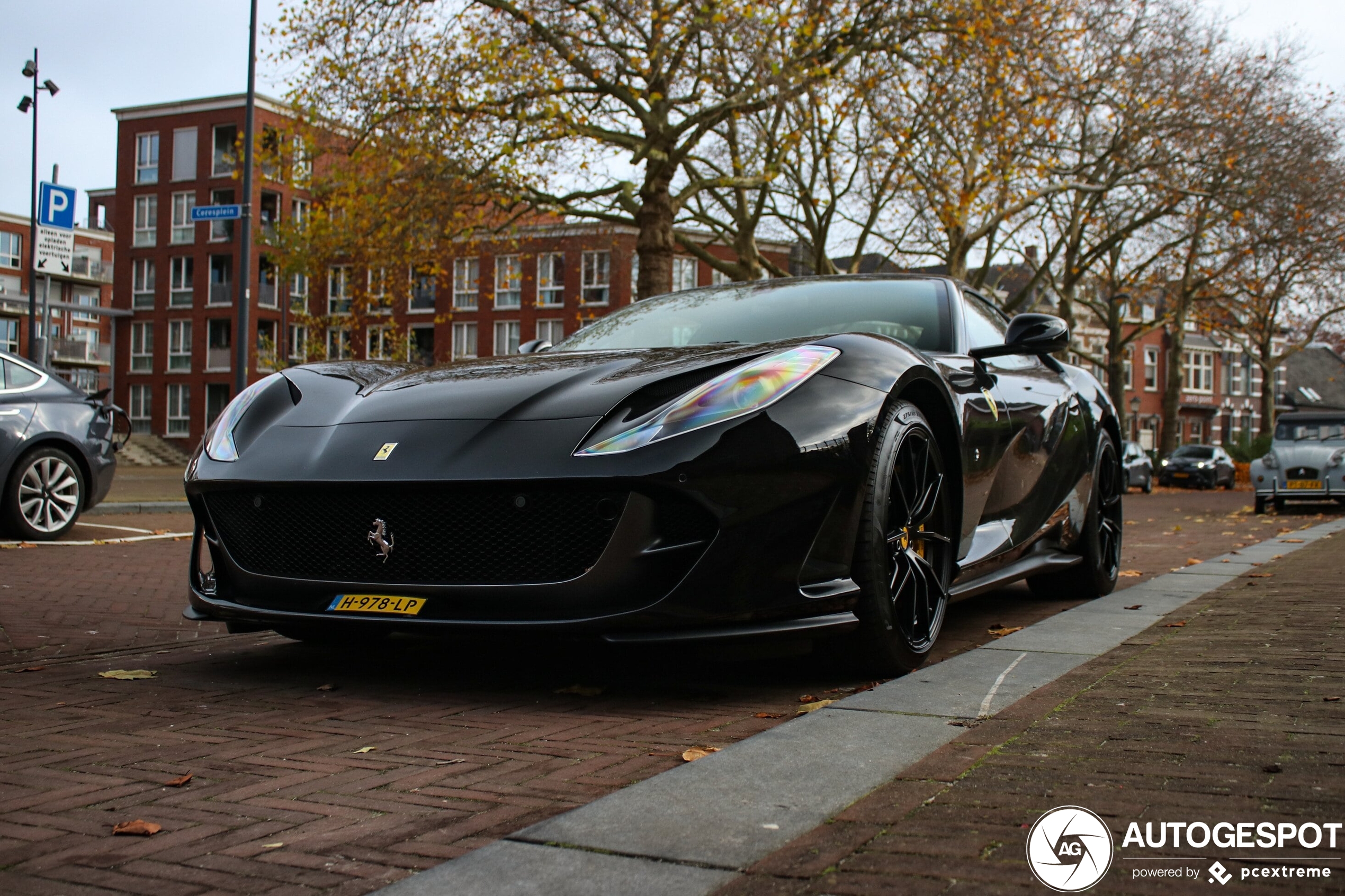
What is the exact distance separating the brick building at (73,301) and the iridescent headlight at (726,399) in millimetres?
62846

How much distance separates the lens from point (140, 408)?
58.6 m

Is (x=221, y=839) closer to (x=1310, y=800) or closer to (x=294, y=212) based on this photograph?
(x=1310, y=800)

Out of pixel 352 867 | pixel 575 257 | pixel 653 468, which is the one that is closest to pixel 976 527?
pixel 653 468

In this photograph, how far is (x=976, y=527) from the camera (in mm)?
4551

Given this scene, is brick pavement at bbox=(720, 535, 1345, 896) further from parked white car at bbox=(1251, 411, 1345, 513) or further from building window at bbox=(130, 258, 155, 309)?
building window at bbox=(130, 258, 155, 309)

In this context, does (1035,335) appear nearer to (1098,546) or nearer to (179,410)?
(1098,546)

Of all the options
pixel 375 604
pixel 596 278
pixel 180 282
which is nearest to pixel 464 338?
pixel 596 278

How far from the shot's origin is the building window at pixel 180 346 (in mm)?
57469

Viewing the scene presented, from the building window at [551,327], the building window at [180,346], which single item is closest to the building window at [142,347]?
the building window at [180,346]

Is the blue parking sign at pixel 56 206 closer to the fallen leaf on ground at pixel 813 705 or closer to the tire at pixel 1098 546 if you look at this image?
the tire at pixel 1098 546

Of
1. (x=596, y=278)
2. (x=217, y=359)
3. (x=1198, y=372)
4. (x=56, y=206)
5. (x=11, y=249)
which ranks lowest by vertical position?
(x=56, y=206)

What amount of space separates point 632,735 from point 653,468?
2.20 ft

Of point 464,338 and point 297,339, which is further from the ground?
point 464,338

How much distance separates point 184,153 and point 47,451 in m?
52.6
